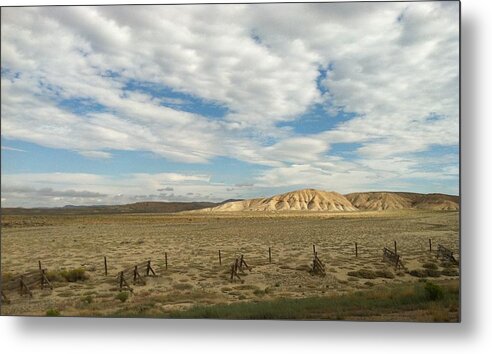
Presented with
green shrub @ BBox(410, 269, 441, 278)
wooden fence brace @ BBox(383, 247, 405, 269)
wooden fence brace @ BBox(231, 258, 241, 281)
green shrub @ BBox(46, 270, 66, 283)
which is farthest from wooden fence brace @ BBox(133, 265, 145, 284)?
green shrub @ BBox(410, 269, 441, 278)

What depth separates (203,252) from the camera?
530 centimetres

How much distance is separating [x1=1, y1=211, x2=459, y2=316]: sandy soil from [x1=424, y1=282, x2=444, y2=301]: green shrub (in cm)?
19

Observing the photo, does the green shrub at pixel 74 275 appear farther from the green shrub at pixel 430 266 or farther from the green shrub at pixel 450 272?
the green shrub at pixel 450 272

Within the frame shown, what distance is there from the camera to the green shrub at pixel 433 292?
4586 millimetres

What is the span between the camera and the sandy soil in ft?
15.9

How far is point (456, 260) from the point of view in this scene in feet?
14.9

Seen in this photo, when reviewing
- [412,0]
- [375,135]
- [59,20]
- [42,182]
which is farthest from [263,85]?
[42,182]

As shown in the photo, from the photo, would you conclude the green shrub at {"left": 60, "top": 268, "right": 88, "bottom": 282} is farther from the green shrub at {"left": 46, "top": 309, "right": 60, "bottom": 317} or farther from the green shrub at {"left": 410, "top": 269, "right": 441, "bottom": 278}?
the green shrub at {"left": 410, "top": 269, "right": 441, "bottom": 278}

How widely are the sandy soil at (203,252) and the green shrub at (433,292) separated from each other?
19 cm

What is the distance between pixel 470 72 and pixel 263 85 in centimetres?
257

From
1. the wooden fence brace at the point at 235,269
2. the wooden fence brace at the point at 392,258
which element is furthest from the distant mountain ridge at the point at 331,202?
the wooden fence brace at the point at 235,269

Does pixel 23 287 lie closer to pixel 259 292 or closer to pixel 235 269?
pixel 235 269

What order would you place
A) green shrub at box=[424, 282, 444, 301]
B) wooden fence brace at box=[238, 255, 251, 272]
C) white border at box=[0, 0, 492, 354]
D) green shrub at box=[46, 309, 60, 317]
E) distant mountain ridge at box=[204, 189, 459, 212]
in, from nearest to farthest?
white border at box=[0, 0, 492, 354] < green shrub at box=[424, 282, 444, 301] < distant mountain ridge at box=[204, 189, 459, 212] < green shrub at box=[46, 309, 60, 317] < wooden fence brace at box=[238, 255, 251, 272]

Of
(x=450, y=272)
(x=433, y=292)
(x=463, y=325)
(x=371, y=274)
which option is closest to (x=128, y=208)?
(x=371, y=274)
